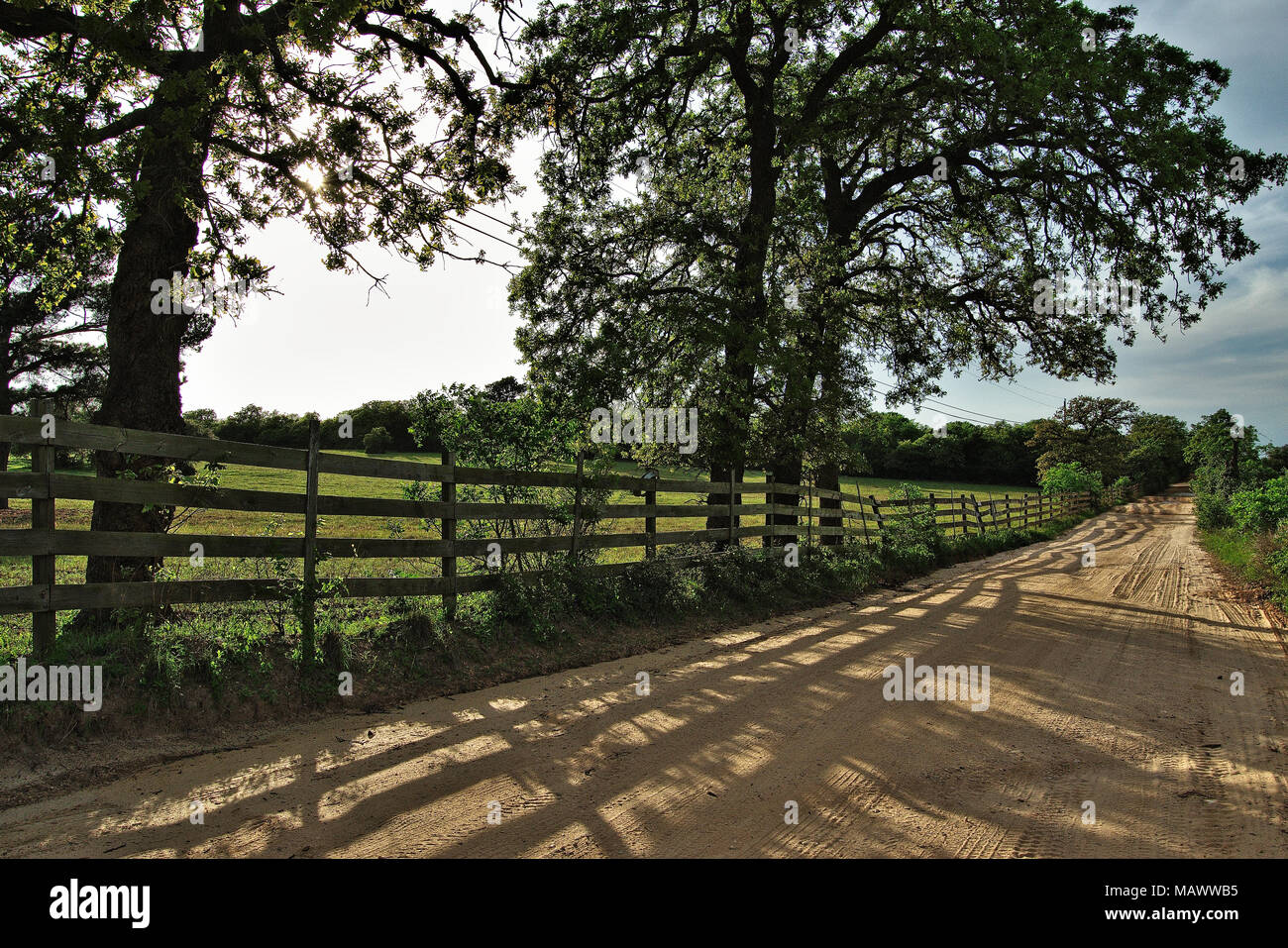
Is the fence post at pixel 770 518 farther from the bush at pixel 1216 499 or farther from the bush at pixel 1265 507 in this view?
the bush at pixel 1216 499

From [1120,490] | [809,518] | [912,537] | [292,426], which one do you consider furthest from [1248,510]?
[1120,490]

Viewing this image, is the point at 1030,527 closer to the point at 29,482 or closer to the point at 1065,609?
the point at 1065,609

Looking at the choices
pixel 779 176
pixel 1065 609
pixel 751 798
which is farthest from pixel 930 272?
pixel 751 798

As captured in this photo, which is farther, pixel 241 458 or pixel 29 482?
pixel 241 458

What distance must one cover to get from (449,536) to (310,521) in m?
1.48

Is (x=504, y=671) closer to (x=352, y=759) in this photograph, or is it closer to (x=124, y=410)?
(x=352, y=759)

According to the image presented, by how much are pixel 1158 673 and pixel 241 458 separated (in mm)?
8737

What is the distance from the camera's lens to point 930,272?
1788 cm

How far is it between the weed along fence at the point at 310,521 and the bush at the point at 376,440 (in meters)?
24.7

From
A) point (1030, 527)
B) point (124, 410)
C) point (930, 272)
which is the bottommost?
point (1030, 527)

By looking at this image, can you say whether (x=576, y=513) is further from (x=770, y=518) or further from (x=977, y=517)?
(x=977, y=517)
